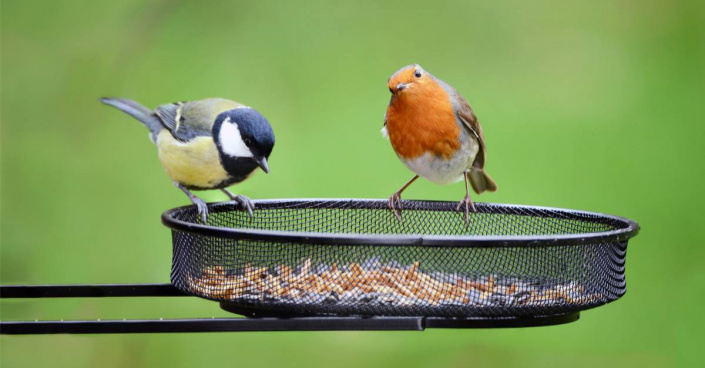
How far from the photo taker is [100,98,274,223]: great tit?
3.07 meters

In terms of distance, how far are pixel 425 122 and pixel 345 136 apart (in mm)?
1604

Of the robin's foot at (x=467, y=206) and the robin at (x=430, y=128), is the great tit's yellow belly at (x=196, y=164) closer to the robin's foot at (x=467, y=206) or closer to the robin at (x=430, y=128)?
the robin at (x=430, y=128)

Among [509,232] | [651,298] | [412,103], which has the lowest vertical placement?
[651,298]

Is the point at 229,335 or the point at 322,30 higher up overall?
the point at 322,30

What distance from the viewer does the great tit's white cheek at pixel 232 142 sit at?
123 inches

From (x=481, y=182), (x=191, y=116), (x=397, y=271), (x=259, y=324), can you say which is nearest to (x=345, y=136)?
(x=481, y=182)

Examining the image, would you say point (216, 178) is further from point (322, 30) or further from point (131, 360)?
point (322, 30)

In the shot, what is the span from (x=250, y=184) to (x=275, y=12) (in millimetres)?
1386

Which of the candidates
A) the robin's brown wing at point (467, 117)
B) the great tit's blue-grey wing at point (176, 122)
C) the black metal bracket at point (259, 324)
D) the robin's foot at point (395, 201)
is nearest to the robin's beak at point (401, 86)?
the robin's brown wing at point (467, 117)

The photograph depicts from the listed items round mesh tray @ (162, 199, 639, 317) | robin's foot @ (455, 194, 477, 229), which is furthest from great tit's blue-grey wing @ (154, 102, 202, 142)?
robin's foot @ (455, 194, 477, 229)

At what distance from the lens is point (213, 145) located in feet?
10.7

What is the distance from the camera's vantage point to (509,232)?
126 inches

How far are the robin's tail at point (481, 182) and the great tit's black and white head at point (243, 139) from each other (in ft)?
3.11

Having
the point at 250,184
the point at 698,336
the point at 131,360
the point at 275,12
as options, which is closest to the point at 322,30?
the point at 275,12
